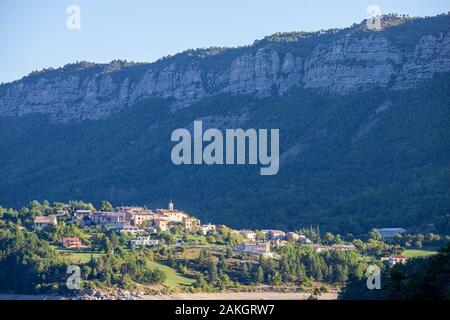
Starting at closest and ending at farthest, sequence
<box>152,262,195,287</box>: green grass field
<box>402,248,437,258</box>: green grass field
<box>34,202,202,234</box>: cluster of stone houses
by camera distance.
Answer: <box>152,262,195,287</box>: green grass field, <box>402,248,437,258</box>: green grass field, <box>34,202,202,234</box>: cluster of stone houses

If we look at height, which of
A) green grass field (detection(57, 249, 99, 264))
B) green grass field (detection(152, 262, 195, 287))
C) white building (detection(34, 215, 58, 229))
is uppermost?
white building (detection(34, 215, 58, 229))

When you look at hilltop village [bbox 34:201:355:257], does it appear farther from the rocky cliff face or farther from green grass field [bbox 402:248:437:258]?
the rocky cliff face

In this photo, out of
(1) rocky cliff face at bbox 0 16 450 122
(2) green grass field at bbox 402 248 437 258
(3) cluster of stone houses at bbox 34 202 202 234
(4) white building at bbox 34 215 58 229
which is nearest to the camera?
(2) green grass field at bbox 402 248 437 258

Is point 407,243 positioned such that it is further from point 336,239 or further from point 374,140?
point 374,140

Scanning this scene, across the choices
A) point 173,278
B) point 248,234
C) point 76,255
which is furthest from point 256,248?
point 76,255

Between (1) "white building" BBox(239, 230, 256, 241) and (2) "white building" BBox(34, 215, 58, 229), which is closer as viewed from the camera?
(2) "white building" BBox(34, 215, 58, 229)

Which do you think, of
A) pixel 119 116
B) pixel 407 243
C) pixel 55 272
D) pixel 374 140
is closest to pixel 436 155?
pixel 374 140

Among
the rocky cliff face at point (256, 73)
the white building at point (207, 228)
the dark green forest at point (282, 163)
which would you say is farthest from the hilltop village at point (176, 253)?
the rocky cliff face at point (256, 73)

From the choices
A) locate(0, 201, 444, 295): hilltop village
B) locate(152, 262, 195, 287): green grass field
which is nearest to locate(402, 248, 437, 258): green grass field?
locate(0, 201, 444, 295): hilltop village
